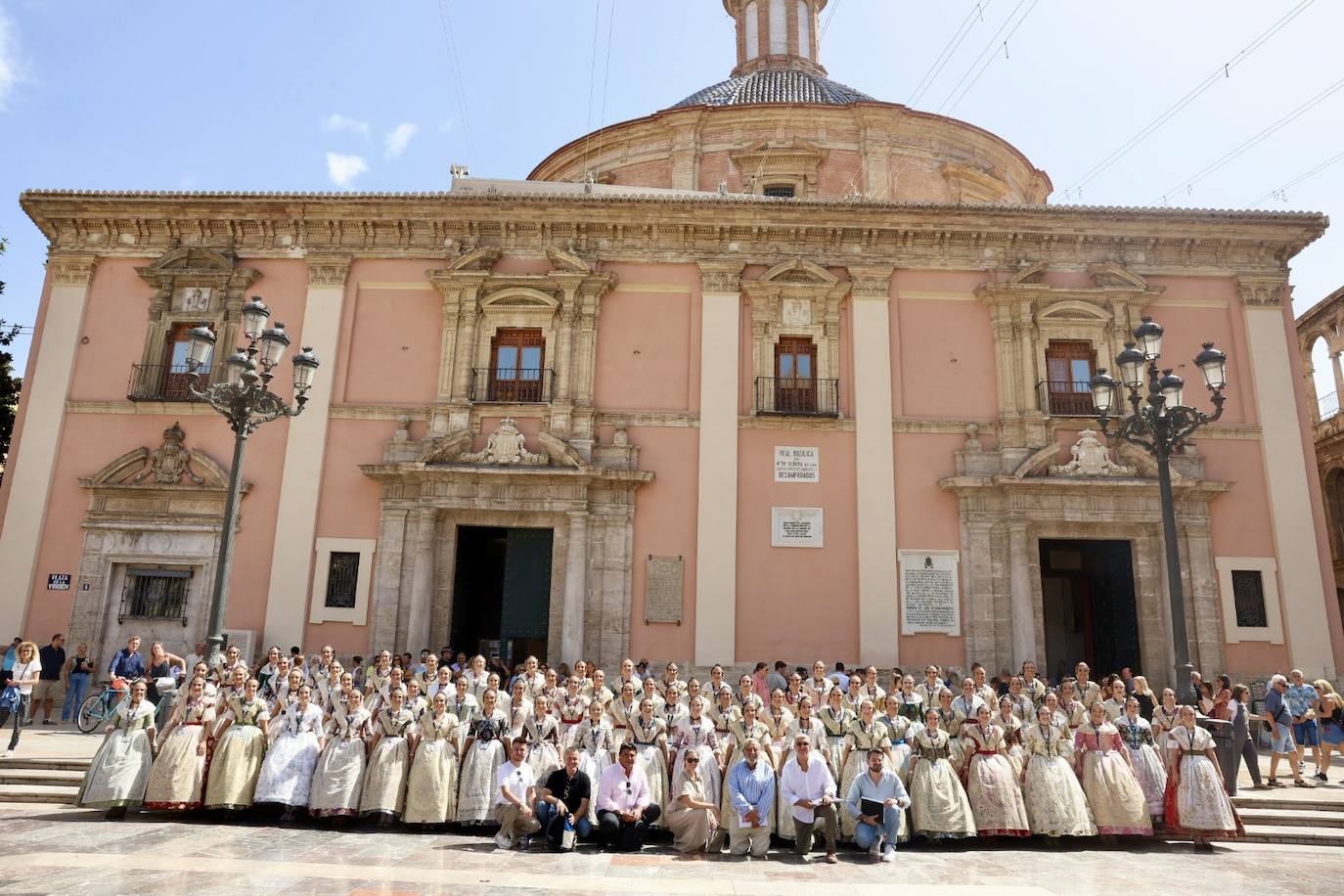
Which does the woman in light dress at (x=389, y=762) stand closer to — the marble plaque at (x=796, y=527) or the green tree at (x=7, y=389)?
the marble plaque at (x=796, y=527)

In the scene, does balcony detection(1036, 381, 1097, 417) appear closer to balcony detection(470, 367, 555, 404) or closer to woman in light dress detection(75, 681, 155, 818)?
balcony detection(470, 367, 555, 404)

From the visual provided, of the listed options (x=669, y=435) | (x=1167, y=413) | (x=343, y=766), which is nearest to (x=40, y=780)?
(x=343, y=766)

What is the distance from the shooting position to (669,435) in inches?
587

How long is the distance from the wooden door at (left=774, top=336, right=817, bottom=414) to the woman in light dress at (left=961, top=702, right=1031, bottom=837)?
7.85m

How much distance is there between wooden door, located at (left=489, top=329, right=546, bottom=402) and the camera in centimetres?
1516

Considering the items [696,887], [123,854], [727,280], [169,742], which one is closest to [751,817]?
[696,887]

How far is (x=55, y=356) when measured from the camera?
15.3 metres

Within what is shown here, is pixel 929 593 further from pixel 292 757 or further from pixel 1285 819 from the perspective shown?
pixel 292 757

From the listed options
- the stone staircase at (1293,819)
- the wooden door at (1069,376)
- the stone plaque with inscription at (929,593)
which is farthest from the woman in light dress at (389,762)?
the wooden door at (1069,376)

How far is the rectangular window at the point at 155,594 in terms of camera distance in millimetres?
14445

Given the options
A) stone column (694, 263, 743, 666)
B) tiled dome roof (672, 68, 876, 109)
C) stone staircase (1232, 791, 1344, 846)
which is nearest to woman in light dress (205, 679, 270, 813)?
stone column (694, 263, 743, 666)

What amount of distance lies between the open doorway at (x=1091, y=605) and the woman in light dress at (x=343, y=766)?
11212 millimetres

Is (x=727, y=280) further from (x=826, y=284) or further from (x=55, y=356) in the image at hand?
(x=55, y=356)

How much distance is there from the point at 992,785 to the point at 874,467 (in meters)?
7.57
